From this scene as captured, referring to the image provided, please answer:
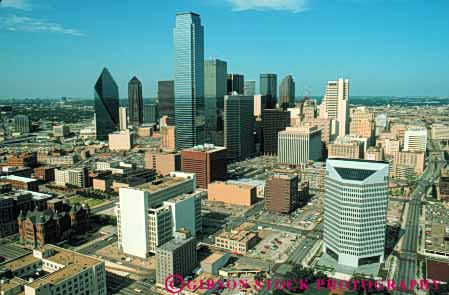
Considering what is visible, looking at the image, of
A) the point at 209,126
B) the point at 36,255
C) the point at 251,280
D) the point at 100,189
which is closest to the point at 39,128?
the point at 209,126

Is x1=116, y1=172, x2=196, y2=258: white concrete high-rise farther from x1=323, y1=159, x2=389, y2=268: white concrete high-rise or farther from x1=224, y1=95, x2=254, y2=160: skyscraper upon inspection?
x1=224, y1=95, x2=254, y2=160: skyscraper

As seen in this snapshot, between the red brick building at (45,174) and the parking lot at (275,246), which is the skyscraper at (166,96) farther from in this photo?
the parking lot at (275,246)

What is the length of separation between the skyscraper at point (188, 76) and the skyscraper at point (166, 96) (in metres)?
57.3

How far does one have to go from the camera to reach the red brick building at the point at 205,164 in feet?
227

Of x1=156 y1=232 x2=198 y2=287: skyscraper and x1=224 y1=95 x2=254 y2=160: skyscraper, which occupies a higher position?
x1=224 y1=95 x2=254 y2=160: skyscraper

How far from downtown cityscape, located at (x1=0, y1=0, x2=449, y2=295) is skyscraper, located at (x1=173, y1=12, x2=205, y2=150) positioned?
263 millimetres

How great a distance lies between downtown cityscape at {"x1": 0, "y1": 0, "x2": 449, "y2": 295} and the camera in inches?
1364

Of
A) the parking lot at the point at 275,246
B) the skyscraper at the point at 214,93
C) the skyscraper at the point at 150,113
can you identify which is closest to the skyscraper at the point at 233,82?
the skyscraper at the point at 214,93

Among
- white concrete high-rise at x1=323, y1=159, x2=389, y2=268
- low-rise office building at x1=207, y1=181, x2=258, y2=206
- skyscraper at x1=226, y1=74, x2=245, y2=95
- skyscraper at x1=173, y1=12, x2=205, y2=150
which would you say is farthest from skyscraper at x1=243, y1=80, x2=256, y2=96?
white concrete high-rise at x1=323, y1=159, x2=389, y2=268

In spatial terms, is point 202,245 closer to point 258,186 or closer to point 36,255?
point 36,255

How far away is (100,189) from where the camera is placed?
69062 mm

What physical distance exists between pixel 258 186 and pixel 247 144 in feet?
118

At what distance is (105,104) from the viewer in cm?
12750

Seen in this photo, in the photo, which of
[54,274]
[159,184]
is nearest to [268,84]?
[159,184]
